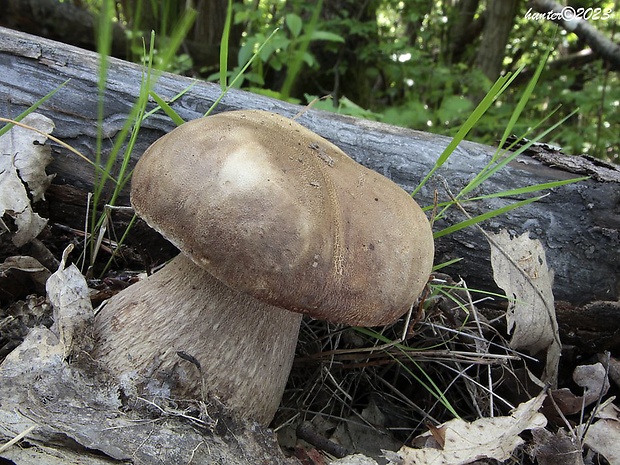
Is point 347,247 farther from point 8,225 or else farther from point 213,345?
point 8,225

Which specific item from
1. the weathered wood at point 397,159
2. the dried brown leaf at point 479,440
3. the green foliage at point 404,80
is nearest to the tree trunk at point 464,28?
the green foliage at point 404,80

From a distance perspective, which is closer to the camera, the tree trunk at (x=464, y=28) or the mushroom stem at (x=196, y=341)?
the mushroom stem at (x=196, y=341)

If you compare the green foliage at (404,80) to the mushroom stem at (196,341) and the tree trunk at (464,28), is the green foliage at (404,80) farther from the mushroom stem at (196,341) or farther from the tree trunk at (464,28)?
the mushroom stem at (196,341)

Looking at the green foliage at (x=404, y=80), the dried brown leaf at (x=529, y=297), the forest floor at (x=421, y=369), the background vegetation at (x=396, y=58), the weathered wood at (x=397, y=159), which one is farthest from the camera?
the green foliage at (x=404, y=80)

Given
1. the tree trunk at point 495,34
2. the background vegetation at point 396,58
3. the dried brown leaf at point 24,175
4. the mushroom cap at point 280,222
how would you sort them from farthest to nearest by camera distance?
1. the tree trunk at point 495,34
2. the background vegetation at point 396,58
3. the dried brown leaf at point 24,175
4. the mushroom cap at point 280,222

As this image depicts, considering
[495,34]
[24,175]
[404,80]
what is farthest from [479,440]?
[495,34]

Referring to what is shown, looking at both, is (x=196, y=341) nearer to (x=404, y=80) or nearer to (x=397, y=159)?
(x=397, y=159)

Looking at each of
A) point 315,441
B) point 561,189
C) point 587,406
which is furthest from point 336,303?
point 561,189
